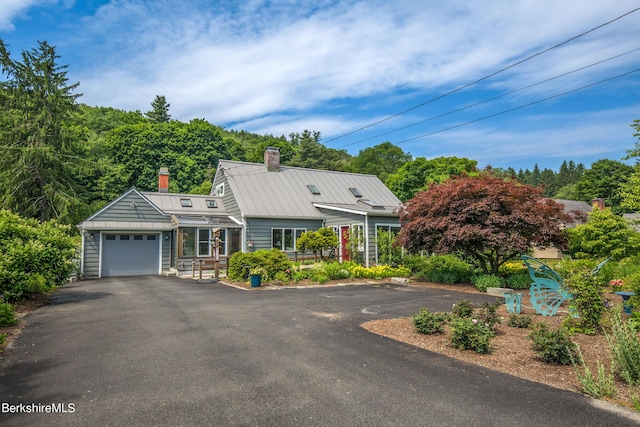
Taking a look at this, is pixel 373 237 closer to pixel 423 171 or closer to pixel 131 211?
pixel 131 211

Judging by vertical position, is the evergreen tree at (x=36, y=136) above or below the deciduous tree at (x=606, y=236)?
above

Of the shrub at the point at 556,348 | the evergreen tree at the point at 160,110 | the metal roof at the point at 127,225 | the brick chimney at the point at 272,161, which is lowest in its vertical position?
the shrub at the point at 556,348

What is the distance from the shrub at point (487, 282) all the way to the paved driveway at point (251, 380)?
6914mm

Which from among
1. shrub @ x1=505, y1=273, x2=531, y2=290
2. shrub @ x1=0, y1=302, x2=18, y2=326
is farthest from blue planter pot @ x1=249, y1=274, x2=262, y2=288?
shrub @ x1=505, y1=273, x2=531, y2=290

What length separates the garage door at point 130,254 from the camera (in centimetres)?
1866

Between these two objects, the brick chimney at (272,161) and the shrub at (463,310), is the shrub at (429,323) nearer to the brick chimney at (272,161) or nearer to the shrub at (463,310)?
the shrub at (463,310)

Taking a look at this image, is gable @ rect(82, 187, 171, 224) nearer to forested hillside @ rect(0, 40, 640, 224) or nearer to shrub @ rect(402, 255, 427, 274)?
forested hillside @ rect(0, 40, 640, 224)

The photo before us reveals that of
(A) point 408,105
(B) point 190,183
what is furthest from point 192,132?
(A) point 408,105

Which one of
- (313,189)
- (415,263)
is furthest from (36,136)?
(415,263)

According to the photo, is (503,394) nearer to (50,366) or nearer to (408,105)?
(50,366)

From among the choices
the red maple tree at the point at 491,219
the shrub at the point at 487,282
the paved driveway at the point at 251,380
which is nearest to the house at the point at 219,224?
the red maple tree at the point at 491,219

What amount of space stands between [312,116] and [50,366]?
17994mm

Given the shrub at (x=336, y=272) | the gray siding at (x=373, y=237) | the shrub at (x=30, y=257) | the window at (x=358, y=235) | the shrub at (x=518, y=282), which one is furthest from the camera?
the gray siding at (x=373, y=237)

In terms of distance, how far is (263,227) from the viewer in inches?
824
